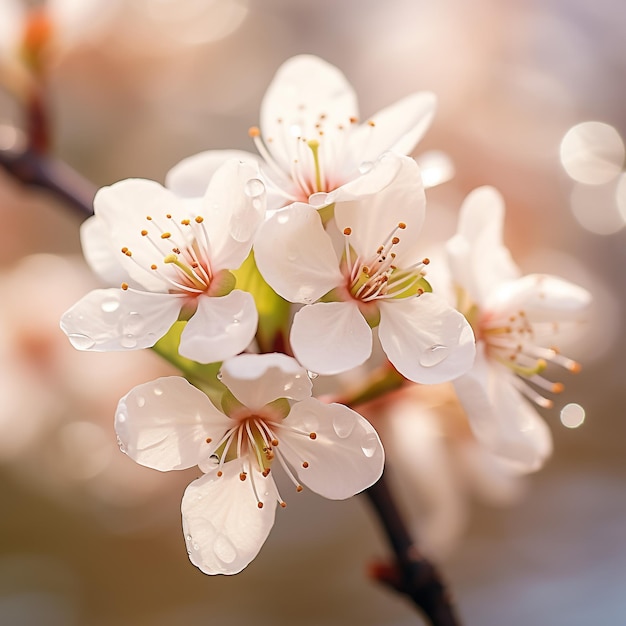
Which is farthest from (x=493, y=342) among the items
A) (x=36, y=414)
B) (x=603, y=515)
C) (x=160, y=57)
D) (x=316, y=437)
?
(x=160, y=57)

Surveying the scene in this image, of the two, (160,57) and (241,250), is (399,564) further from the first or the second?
(160,57)

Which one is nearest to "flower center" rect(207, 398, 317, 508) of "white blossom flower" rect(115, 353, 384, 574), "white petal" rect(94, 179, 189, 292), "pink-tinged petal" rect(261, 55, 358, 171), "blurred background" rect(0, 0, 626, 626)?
"white blossom flower" rect(115, 353, 384, 574)

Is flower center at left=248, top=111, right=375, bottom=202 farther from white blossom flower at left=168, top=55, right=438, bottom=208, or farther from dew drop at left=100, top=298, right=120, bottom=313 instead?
dew drop at left=100, top=298, right=120, bottom=313

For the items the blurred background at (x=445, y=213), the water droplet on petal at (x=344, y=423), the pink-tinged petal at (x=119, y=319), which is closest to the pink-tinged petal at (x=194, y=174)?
the pink-tinged petal at (x=119, y=319)

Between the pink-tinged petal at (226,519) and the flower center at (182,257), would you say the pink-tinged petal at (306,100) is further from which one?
the pink-tinged petal at (226,519)

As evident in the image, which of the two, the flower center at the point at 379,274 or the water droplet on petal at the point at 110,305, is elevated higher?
the flower center at the point at 379,274

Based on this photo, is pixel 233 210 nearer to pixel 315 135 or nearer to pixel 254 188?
pixel 254 188
